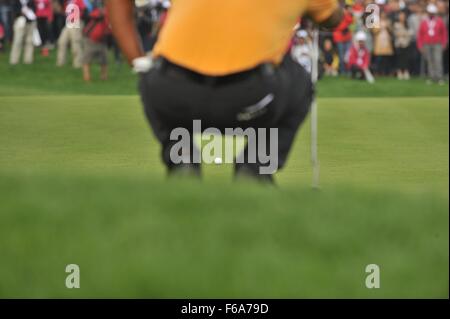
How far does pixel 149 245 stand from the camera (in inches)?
137

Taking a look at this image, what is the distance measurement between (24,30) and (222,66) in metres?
27.0

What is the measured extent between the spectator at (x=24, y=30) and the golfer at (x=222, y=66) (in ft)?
86.8

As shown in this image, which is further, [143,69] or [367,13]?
[367,13]

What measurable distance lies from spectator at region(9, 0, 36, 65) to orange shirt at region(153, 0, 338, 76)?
26.5 meters

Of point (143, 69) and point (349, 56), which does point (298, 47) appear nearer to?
point (349, 56)

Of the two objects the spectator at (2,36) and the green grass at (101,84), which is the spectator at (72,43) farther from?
the spectator at (2,36)

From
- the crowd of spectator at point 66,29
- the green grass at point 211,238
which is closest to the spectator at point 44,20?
the crowd of spectator at point 66,29

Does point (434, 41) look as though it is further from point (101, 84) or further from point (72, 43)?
point (72, 43)

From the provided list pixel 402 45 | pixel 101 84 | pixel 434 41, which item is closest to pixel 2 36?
pixel 101 84

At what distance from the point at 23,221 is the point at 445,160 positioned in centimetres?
826

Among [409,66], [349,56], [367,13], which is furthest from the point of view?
[409,66]

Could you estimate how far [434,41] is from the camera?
32219 millimetres

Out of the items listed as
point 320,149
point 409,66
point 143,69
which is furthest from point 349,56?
point 143,69
